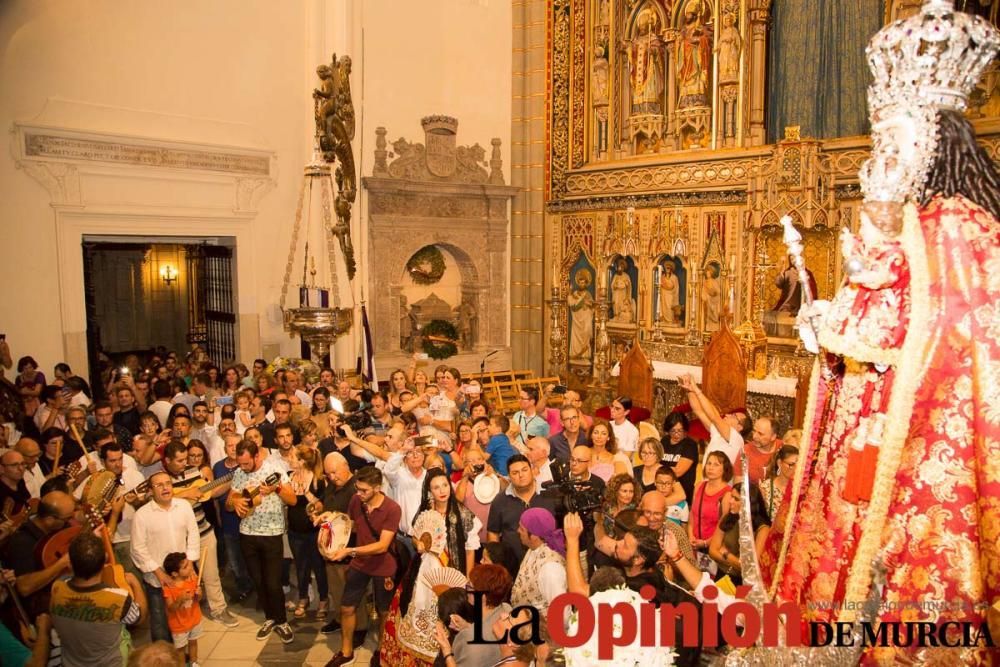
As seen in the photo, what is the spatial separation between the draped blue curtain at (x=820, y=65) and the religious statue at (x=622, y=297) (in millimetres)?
3670

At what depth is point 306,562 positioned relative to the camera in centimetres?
693

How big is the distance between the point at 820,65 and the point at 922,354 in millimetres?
11433

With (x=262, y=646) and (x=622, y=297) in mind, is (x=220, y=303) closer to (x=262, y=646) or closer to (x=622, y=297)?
(x=622, y=297)

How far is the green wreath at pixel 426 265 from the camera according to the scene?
15469 mm

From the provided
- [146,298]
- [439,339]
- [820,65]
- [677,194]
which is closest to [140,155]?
[439,339]

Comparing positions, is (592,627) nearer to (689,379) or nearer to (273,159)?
(689,379)

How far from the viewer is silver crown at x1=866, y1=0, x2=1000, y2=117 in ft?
10.2

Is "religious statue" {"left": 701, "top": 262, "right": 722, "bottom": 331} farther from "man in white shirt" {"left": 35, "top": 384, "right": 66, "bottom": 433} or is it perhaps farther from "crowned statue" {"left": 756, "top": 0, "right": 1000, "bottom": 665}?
"crowned statue" {"left": 756, "top": 0, "right": 1000, "bottom": 665}

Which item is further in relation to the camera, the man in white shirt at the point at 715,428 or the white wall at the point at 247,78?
the white wall at the point at 247,78

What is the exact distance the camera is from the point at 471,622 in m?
4.19

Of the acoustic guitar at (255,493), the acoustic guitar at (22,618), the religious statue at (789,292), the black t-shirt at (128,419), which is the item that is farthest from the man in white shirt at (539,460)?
the religious statue at (789,292)

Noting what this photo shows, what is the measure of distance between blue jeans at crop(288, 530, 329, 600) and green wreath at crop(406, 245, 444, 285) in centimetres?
902

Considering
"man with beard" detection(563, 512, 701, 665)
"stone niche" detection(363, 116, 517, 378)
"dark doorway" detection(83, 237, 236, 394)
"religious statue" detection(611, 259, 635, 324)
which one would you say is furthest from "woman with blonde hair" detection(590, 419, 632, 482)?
"dark doorway" detection(83, 237, 236, 394)

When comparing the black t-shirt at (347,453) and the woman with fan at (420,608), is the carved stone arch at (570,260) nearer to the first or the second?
the black t-shirt at (347,453)
